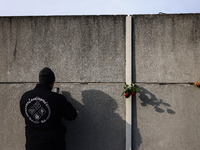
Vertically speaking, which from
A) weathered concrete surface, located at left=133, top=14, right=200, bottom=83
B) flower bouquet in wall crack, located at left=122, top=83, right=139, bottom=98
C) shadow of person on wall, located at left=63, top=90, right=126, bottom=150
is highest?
weathered concrete surface, located at left=133, top=14, right=200, bottom=83

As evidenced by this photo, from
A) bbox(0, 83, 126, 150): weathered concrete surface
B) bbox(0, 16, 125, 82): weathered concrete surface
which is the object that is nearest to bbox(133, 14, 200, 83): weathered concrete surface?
bbox(0, 16, 125, 82): weathered concrete surface

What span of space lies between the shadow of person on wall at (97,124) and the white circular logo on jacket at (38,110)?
799mm

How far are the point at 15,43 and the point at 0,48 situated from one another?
265mm

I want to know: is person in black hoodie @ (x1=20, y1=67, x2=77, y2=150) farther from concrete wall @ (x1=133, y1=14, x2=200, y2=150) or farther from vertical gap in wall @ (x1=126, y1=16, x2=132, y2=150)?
concrete wall @ (x1=133, y1=14, x2=200, y2=150)

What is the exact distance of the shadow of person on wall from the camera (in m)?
3.47

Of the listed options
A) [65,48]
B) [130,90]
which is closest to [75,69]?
[65,48]

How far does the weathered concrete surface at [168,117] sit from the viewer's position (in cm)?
338

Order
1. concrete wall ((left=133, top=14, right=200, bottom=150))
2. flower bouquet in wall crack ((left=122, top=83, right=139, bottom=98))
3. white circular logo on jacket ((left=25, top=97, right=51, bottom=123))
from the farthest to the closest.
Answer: concrete wall ((left=133, top=14, right=200, bottom=150))
flower bouquet in wall crack ((left=122, top=83, right=139, bottom=98))
white circular logo on jacket ((left=25, top=97, right=51, bottom=123))

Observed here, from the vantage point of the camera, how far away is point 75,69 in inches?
138

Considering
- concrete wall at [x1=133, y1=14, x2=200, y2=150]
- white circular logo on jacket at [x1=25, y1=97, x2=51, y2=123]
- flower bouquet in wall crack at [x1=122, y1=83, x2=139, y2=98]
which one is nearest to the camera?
white circular logo on jacket at [x1=25, y1=97, x2=51, y2=123]

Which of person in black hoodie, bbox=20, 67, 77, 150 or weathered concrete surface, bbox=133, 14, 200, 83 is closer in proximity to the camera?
person in black hoodie, bbox=20, 67, 77, 150

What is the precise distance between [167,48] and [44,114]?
6.77 ft

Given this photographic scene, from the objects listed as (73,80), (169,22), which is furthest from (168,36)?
(73,80)

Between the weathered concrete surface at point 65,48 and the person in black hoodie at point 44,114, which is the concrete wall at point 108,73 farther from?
the person in black hoodie at point 44,114
